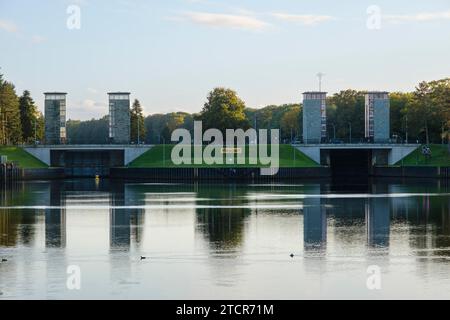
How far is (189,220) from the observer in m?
55.6

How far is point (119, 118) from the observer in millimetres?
146250

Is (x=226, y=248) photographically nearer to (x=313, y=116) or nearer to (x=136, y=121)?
(x=313, y=116)

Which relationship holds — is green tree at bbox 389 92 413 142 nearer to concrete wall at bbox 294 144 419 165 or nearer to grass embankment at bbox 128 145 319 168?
concrete wall at bbox 294 144 419 165

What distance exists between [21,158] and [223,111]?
4146cm

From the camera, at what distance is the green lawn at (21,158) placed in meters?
130

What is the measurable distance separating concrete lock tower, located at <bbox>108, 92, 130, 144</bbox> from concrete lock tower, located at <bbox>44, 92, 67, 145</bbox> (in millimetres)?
8012

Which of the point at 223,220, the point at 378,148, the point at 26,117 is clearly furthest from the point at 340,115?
the point at 223,220

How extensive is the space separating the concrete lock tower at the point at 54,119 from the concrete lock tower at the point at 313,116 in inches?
1611

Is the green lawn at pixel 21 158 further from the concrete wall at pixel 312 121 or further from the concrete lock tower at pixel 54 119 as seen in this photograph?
the concrete wall at pixel 312 121

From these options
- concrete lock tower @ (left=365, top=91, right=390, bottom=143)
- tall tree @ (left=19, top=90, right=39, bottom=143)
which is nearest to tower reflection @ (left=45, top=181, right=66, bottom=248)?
concrete lock tower @ (left=365, top=91, right=390, bottom=143)

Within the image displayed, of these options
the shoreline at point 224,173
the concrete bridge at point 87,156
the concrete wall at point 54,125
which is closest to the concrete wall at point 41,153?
the concrete bridge at point 87,156

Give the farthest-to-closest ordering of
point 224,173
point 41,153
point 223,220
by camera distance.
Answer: point 41,153 < point 224,173 < point 223,220
